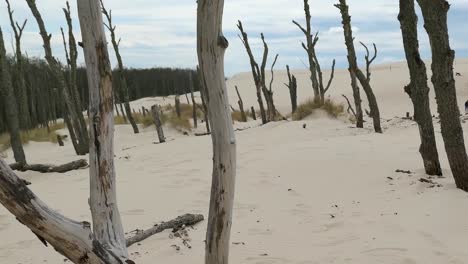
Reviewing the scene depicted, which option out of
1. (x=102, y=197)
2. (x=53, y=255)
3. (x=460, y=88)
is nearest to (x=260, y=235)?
(x=53, y=255)

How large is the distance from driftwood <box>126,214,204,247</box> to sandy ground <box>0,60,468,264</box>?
64 mm

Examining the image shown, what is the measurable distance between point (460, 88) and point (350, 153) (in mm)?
18145

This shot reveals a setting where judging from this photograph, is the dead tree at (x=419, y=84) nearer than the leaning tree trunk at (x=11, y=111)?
Yes

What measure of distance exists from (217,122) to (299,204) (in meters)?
2.65

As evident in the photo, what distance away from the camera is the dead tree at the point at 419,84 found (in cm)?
547

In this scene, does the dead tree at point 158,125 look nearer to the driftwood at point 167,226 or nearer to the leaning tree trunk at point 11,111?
the leaning tree trunk at point 11,111

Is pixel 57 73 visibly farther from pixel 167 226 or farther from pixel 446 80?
pixel 446 80

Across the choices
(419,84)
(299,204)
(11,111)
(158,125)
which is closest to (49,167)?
(11,111)

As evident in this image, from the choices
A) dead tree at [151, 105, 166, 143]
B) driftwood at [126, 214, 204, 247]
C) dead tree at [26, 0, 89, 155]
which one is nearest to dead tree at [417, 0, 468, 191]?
driftwood at [126, 214, 204, 247]

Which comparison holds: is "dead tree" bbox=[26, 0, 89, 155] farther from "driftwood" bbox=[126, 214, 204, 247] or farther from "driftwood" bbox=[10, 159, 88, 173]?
"driftwood" bbox=[126, 214, 204, 247]

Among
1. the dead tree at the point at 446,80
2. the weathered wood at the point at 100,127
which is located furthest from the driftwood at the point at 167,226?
the dead tree at the point at 446,80

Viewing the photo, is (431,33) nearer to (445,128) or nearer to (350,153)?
(445,128)

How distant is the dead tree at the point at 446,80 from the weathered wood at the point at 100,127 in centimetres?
347

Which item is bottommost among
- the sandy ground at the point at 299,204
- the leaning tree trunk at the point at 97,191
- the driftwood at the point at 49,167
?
the sandy ground at the point at 299,204
